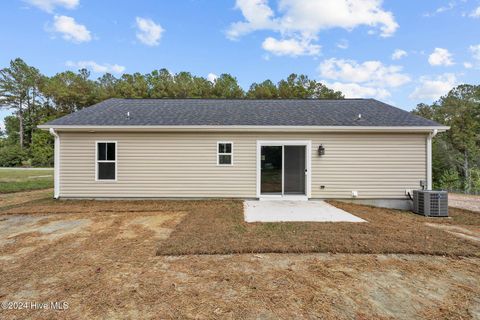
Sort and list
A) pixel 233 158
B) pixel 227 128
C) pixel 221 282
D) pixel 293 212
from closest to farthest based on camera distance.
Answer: pixel 221 282
pixel 293 212
pixel 227 128
pixel 233 158

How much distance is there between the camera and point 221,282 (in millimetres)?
2807

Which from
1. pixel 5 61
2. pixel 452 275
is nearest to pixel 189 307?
pixel 452 275

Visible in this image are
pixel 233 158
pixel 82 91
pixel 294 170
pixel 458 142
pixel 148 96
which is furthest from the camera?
pixel 82 91

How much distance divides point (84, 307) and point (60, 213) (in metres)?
5.04

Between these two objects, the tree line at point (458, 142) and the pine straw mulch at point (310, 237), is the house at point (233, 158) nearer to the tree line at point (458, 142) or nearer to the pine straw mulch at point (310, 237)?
the pine straw mulch at point (310, 237)

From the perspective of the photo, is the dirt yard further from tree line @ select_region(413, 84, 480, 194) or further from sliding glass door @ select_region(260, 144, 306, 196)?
tree line @ select_region(413, 84, 480, 194)

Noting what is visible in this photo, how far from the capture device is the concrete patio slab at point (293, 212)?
18.2 feet

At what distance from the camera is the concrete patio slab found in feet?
18.2

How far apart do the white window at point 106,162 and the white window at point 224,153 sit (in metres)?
3.44

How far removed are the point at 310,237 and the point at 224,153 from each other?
418 centimetres

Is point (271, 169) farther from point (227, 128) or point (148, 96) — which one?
point (148, 96)

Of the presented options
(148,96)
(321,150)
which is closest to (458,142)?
(321,150)

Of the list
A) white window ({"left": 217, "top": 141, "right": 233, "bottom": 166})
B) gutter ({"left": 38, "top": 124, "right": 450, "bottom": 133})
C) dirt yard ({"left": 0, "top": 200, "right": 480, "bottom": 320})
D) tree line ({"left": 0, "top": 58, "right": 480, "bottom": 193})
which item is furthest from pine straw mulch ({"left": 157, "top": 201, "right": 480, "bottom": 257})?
tree line ({"left": 0, "top": 58, "right": 480, "bottom": 193})

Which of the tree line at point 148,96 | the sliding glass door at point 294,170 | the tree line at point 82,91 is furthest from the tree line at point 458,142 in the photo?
the sliding glass door at point 294,170
